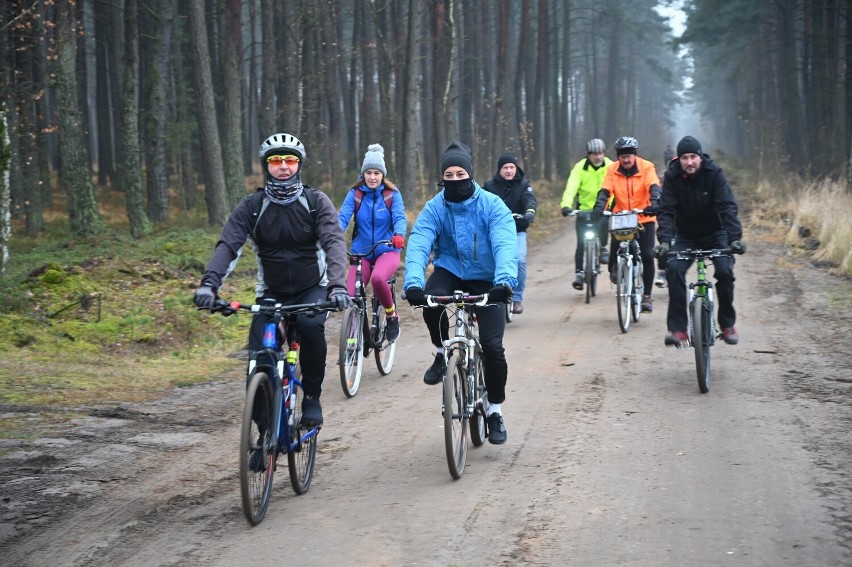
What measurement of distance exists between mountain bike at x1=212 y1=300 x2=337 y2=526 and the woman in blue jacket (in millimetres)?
4104

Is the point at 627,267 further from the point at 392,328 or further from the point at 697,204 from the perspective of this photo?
the point at 392,328

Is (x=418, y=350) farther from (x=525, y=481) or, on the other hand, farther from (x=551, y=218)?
(x=551, y=218)

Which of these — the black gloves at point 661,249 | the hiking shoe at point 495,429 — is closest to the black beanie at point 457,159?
the hiking shoe at point 495,429

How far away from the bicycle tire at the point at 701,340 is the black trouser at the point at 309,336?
3.91 metres

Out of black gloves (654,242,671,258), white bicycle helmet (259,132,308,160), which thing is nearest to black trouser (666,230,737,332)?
black gloves (654,242,671,258)

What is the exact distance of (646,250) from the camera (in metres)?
13.4

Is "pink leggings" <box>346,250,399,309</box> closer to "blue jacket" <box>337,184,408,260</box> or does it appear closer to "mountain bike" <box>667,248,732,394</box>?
"blue jacket" <box>337,184,408,260</box>

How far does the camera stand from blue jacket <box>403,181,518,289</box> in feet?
22.9

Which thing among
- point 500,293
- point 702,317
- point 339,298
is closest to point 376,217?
point 702,317

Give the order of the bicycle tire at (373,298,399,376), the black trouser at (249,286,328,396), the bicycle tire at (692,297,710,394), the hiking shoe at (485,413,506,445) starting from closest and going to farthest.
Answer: the black trouser at (249,286,328,396), the hiking shoe at (485,413,506,445), the bicycle tire at (692,297,710,394), the bicycle tire at (373,298,399,376)

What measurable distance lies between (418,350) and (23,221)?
2089cm

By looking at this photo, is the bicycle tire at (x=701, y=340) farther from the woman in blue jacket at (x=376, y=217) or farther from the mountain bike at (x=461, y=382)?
the woman in blue jacket at (x=376, y=217)

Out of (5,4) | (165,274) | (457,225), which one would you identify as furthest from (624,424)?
(5,4)

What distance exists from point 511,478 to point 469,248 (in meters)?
1.65
